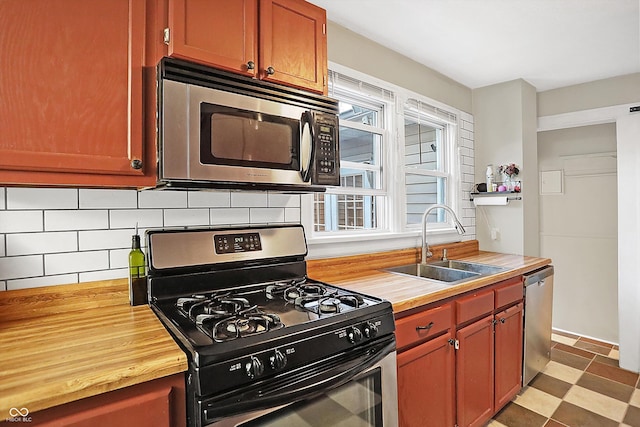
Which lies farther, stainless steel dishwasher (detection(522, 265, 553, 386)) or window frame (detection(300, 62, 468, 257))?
stainless steel dishwasher (detection(522, 265, 553, 386))

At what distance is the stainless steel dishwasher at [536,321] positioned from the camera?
2.42 meters

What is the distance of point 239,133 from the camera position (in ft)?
4.60

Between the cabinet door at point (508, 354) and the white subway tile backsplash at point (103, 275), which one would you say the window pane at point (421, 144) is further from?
the white subway tile backsplash at point (103, 275)

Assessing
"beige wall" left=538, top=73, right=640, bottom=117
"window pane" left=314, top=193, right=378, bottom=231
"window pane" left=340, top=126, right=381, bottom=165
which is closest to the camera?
"window pane" left=314, top=193, right=378, bottom=231

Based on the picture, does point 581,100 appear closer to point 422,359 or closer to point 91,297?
point 422,359

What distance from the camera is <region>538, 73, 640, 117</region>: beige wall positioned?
3.04 metres

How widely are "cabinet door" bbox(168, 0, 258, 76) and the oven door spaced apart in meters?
1.14

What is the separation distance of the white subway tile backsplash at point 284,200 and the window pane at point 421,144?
4.15 feet

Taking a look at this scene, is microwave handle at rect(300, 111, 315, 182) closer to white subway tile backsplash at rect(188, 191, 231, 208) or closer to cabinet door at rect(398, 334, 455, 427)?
white subway tile backsplash at rect(188, 191, 231, 208)

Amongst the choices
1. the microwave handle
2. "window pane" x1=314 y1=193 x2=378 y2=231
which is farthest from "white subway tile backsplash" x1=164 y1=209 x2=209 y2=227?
"window pane" x1=314 y1=193 x2=378 y2=231

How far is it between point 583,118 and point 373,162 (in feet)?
6.96

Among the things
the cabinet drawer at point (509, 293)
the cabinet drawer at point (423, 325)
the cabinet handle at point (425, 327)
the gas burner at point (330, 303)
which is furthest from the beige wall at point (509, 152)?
the gas burner at point (330, 303)

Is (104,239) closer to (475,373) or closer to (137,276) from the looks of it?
(137,276)

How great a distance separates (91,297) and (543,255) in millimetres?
3915
